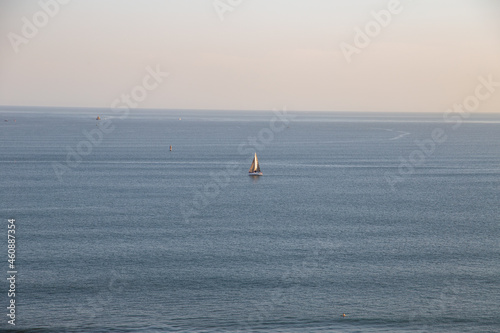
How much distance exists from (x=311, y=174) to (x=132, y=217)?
67651 millimetres

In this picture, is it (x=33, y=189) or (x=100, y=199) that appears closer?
(x=100, y=199)

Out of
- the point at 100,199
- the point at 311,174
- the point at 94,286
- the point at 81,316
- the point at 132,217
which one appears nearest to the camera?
the point at 81,316

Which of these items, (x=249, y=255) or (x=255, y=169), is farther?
(x=255, y=169)

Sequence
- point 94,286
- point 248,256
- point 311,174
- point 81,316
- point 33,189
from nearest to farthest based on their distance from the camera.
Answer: point 81,316, point 94,286, point 248,256, point 33,189, point 311,174

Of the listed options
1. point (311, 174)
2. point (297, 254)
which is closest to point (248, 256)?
point (297, 254)

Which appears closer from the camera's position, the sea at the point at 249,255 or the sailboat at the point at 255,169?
the sea at the point at 249,255

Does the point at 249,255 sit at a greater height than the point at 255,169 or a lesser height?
lesser

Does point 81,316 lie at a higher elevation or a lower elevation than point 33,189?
lower

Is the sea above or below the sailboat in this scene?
below

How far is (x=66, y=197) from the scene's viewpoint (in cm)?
12412

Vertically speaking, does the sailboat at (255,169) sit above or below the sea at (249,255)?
above

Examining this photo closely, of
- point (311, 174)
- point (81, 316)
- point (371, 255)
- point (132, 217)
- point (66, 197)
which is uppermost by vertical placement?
point (311, 174)

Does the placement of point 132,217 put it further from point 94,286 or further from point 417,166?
point 417,166

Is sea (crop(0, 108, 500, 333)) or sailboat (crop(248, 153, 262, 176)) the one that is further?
sailboat (crop(248, 153, 262, 176))
